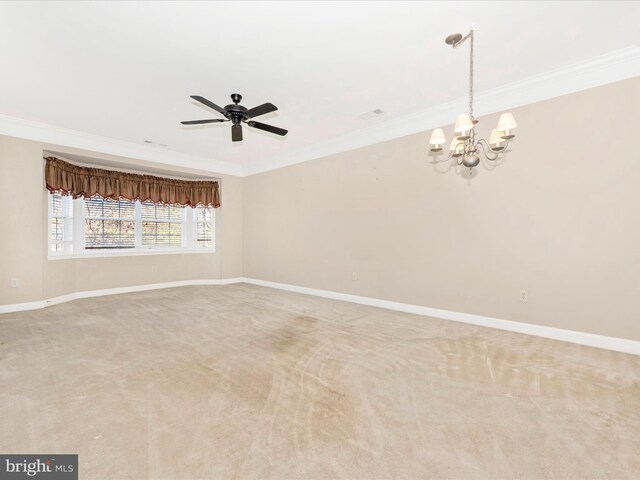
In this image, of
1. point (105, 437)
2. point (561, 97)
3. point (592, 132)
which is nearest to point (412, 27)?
point (561, 97)

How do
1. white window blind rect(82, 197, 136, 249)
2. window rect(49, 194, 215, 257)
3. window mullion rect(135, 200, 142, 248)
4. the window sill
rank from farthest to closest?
1. window mullion rect(135, 200, 142, 248)
2. white window blind rect(82, 197, 136, 249)
3. window rect(49, 194, 215, 257)
4. the window sill

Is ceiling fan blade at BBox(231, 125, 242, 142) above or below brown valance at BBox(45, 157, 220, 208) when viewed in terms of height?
above

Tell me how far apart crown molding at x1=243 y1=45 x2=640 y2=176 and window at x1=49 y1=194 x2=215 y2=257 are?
3.95 meters

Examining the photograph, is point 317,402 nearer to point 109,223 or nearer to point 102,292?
point 102,292

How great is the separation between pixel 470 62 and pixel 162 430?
3.95 meters

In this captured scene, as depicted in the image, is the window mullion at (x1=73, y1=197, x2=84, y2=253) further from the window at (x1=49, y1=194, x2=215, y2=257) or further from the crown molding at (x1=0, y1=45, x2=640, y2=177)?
the crown molding at (x1=0, y1=45, x2=640, y2=177)

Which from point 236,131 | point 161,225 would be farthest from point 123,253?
point 236,131

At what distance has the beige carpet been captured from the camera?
1.54 m

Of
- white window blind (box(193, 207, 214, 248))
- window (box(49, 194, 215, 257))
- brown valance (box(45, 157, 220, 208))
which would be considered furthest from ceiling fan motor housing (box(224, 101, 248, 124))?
white window blind (box(193, 207, 214, 248))

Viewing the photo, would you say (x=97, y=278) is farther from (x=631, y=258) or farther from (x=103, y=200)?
A: (x=631, y=258)

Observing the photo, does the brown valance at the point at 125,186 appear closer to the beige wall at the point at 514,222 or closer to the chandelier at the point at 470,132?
the beige wall at the point at 514,222

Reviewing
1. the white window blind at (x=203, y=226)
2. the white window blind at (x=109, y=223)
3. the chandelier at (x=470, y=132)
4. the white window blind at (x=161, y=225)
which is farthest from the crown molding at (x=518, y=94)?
the white window blind at (x=109, y=223)

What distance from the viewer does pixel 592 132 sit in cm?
307

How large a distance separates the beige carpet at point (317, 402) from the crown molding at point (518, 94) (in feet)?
9.06
